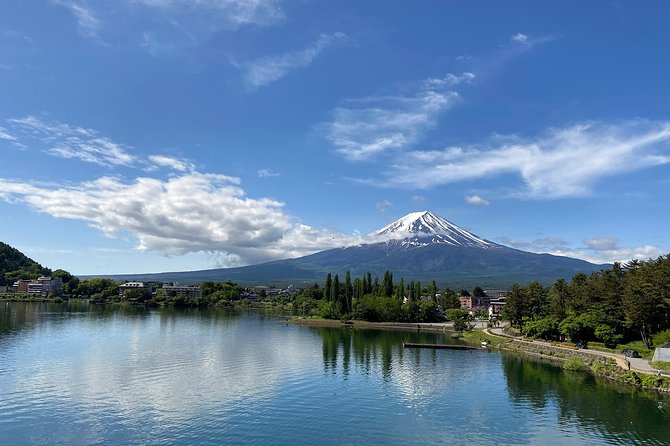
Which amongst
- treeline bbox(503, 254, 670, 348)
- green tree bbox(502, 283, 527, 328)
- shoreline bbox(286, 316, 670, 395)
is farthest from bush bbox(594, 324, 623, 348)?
green tree bbox(502, 283, 527, 328)

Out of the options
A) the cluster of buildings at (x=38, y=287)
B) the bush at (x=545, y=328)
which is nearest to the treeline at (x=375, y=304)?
the bush at (x=545, y=328)

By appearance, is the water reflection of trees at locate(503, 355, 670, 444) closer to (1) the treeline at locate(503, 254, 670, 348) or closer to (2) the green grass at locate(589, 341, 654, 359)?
(2) the green grass at locate(589, 341, 654, 359)

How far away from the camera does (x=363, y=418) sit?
28.3 meters

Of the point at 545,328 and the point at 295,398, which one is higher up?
the point at 545,328

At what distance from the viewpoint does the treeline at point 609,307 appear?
45406mm

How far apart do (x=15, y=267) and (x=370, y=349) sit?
164386mm

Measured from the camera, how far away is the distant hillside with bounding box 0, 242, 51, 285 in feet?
520

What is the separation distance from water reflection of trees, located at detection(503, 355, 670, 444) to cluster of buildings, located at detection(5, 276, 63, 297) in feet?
488

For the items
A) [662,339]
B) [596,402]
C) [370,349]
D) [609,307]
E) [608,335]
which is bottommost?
[370,349]

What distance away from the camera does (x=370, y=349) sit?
59.1 metres

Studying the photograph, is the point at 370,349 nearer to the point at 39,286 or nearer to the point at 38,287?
the point at 39,286

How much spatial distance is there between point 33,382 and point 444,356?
134ft

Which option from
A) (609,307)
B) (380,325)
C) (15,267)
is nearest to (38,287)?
(15,267)

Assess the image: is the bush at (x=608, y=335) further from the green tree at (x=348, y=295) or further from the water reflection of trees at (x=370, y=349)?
the green tree at (x=348, y=295)
